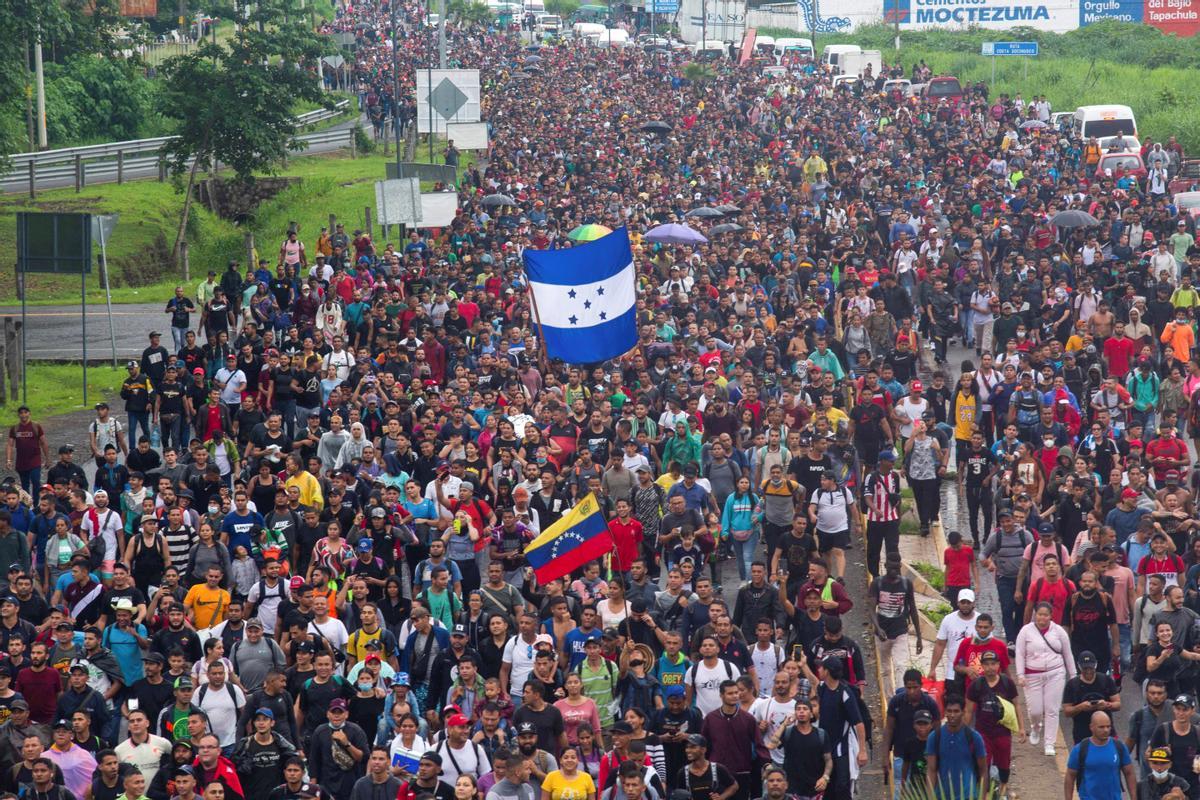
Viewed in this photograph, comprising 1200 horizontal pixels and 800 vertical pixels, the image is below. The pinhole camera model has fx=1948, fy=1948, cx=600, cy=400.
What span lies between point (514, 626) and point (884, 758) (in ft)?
9.38

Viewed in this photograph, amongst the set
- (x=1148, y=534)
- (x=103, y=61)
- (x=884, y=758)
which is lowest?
(x=884, y=758)

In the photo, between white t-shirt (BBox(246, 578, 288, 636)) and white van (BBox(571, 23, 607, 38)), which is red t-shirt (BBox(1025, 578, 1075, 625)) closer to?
white t-shirt (BBox(246, 578, 288, 636))

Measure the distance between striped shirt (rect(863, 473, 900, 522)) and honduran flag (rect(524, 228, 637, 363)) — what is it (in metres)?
4.69

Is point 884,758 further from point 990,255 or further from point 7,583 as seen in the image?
point 990,255

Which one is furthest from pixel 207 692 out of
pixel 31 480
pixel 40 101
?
pixel 40 101

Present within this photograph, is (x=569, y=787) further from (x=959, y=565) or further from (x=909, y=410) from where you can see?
(x=909, y=410)

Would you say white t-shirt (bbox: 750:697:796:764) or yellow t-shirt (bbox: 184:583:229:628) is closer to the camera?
white t-shirt (bbox: 750:697:796:764)

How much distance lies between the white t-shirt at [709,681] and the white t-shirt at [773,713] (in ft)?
1.57

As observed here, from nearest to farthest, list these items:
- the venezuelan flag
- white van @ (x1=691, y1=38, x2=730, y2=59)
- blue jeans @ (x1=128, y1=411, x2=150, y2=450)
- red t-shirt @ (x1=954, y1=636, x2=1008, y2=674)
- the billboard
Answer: red t-shirt @ (x1=954, y1=636, x2=1008, y2=674) → the venezuelan flag → blue jeans @ (x1=128, y1=411, x2=150, y2=450) → white van @ (x1=691, y1=38, x2=730, y2=59) → the billboard

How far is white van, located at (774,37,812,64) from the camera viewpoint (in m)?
69.9

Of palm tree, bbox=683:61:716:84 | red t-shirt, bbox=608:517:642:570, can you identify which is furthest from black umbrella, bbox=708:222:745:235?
palm tree, bbox=683:61:716:84

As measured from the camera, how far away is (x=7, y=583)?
53.5 ft

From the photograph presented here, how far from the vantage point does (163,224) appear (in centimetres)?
4475

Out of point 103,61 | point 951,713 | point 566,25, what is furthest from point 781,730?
point 566,25
